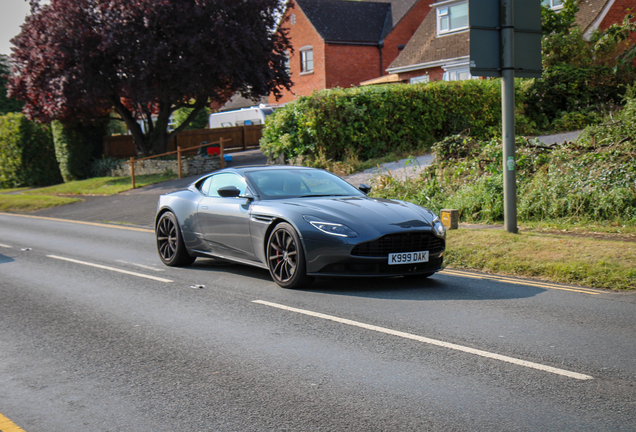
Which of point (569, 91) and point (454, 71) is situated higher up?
point (454, 71)

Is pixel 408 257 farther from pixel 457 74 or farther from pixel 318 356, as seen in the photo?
pixel 457 74

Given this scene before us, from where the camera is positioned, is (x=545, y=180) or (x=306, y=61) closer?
(x=545, y=180)

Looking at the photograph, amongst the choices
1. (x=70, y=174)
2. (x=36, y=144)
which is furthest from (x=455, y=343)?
(x=36, y=144)

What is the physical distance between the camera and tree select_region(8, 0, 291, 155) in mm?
25875

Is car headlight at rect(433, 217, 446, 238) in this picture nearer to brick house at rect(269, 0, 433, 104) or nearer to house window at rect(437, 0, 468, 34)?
house window at rect(437, 0, 468, 34)

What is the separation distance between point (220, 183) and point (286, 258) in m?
2.11

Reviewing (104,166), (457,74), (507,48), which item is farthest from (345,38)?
(507,48)

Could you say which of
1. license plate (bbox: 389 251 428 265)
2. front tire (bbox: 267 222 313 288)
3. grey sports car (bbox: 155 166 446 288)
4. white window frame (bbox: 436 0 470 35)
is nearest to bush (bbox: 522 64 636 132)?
white window frame (bbox: 436 0 470 35)

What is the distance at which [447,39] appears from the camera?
35.8 meters

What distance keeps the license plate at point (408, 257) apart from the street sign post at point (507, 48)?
10.4 ft

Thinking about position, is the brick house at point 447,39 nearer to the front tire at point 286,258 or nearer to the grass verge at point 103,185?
the grass verge at point 103,185

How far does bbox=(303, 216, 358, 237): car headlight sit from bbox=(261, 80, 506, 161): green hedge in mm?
12343

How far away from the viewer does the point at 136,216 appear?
18.4m

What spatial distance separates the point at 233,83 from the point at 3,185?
14.8 metres
